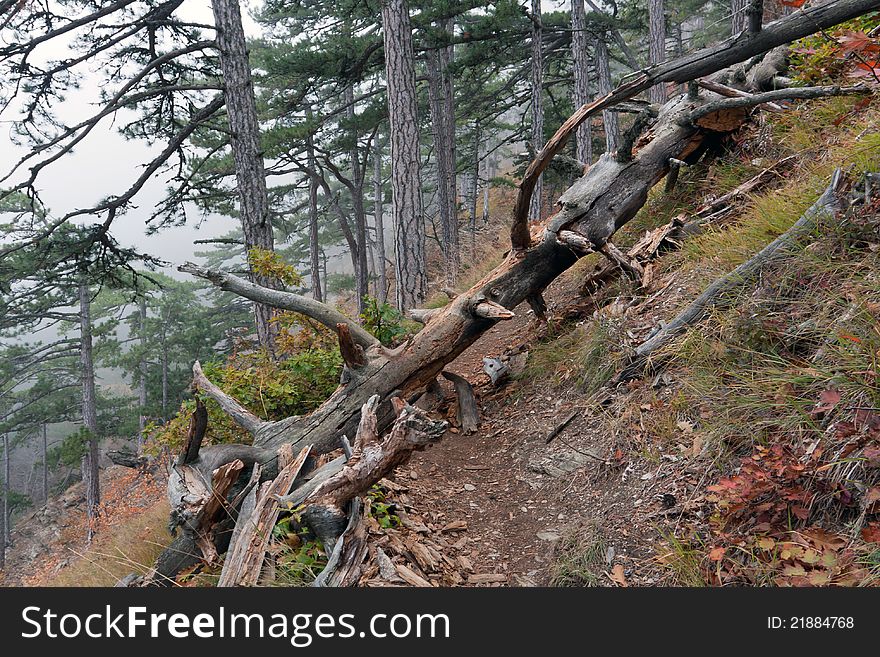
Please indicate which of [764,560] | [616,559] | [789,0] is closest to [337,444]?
[616,559]

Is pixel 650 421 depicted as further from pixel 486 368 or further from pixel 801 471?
pixel 486 368

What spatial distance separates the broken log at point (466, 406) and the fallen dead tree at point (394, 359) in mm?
53

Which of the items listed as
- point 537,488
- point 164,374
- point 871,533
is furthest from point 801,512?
point 164,374

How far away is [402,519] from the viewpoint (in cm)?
341

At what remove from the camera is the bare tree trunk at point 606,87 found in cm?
1393

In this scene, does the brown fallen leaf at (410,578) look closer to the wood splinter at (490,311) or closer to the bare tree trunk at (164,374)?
the wood splinter at (490,311)

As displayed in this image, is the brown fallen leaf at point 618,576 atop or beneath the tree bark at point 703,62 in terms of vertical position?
beneath

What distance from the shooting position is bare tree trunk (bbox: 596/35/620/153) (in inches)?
548

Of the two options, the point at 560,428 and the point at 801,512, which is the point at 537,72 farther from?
the point at 801,512

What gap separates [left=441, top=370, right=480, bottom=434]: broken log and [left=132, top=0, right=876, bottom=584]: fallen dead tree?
0.17 feet

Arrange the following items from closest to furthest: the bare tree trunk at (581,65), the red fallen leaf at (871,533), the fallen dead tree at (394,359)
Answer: the red fallen leaf at (871,533) → the fallen dead tree at (394,359) → the bare tree trunk at (581,65)

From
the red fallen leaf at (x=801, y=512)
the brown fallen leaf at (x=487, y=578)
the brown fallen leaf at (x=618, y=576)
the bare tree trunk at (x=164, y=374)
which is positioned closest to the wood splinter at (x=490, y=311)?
the brown fallen leaf at (x=487, y=578)

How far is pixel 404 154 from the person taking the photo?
8.23 metres

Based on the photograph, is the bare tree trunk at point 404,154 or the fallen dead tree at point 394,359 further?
the bare tree trunk at point 404,154
